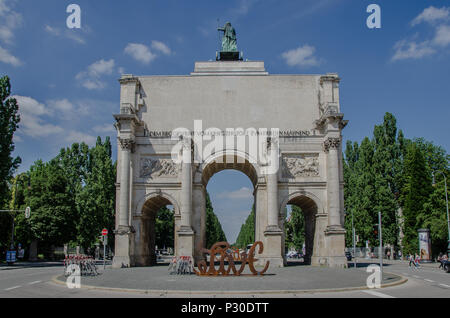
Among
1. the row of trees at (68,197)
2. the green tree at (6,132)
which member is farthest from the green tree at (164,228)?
the green tree at (6,132)

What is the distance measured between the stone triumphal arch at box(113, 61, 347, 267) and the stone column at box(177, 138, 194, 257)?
0.08 meters

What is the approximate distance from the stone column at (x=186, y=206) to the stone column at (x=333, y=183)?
11401 millimetres

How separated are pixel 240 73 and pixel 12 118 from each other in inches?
906

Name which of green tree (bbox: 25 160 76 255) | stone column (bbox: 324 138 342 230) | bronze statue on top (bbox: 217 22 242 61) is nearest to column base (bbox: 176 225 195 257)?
stone column (bbox: 324 138 342 230)

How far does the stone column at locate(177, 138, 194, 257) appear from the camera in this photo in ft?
113

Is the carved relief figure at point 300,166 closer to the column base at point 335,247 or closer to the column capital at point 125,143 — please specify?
the column base at point 335,247

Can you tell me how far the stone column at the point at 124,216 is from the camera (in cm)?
3503

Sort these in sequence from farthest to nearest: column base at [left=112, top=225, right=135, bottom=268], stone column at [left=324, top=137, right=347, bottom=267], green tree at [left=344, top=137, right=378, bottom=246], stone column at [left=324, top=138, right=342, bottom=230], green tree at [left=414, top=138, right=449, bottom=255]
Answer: green tree at [left=344, top=137, right=378, bottom=246], green tree at [left=414, top=138, right=449, bottom=255], stone column at [left=324, top=138, right=342, bottom=230], column base at [left=112, top=225, right=135, bottom=268], stone column at [left=324, top=137, right=347, bottom=267]

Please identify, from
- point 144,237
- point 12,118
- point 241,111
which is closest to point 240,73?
point 241,111

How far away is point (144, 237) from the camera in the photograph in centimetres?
3891

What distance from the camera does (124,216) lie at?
36.0m

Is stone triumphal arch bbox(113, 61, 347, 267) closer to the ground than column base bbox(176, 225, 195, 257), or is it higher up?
higher up

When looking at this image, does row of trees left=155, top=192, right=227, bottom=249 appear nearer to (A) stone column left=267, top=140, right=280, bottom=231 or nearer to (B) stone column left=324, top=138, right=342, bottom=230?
(A) stone column left=267, top=140, right=280, bottom=231

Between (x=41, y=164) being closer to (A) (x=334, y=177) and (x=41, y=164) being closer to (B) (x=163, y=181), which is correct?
(B) (x=163, y=181)
